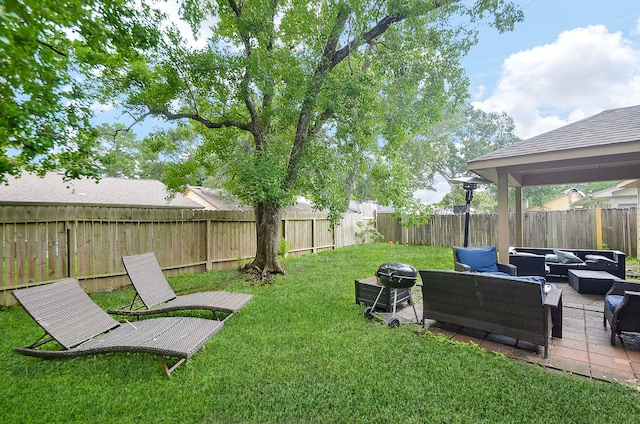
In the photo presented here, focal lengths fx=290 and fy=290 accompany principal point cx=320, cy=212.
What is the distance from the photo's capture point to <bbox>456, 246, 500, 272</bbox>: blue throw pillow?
17.2 ft

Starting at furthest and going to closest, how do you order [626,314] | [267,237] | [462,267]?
[267,237]
[462,267]
[626,314]

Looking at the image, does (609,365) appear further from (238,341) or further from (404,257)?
(404,257)

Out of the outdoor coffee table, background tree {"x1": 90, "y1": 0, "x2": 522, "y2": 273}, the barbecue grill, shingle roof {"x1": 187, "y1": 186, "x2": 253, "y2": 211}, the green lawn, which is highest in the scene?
background tree {"x1": 90, "y1": 0, "x2": 522, "y2": 273}

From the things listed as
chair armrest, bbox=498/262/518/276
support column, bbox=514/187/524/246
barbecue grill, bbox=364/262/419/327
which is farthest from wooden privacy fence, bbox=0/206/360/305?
support column, bbox=514/187/524/246

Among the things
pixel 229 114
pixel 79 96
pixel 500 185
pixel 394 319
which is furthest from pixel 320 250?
pixel 79 96

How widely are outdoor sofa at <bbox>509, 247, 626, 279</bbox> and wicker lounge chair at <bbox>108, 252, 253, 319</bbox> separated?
5.60 metres

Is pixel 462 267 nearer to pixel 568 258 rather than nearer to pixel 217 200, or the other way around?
pixel 568 258

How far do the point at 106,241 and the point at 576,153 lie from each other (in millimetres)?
8839

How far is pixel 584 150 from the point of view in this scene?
15.5ft

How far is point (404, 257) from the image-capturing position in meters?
9.58

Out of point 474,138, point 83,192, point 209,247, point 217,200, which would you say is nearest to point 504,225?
point 209,247

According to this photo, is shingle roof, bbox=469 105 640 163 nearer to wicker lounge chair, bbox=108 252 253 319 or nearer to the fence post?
wicker lounge chair, bbox=108 252 253 319

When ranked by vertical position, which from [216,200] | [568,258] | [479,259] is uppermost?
[216,200]

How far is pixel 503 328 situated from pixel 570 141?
4.07m
